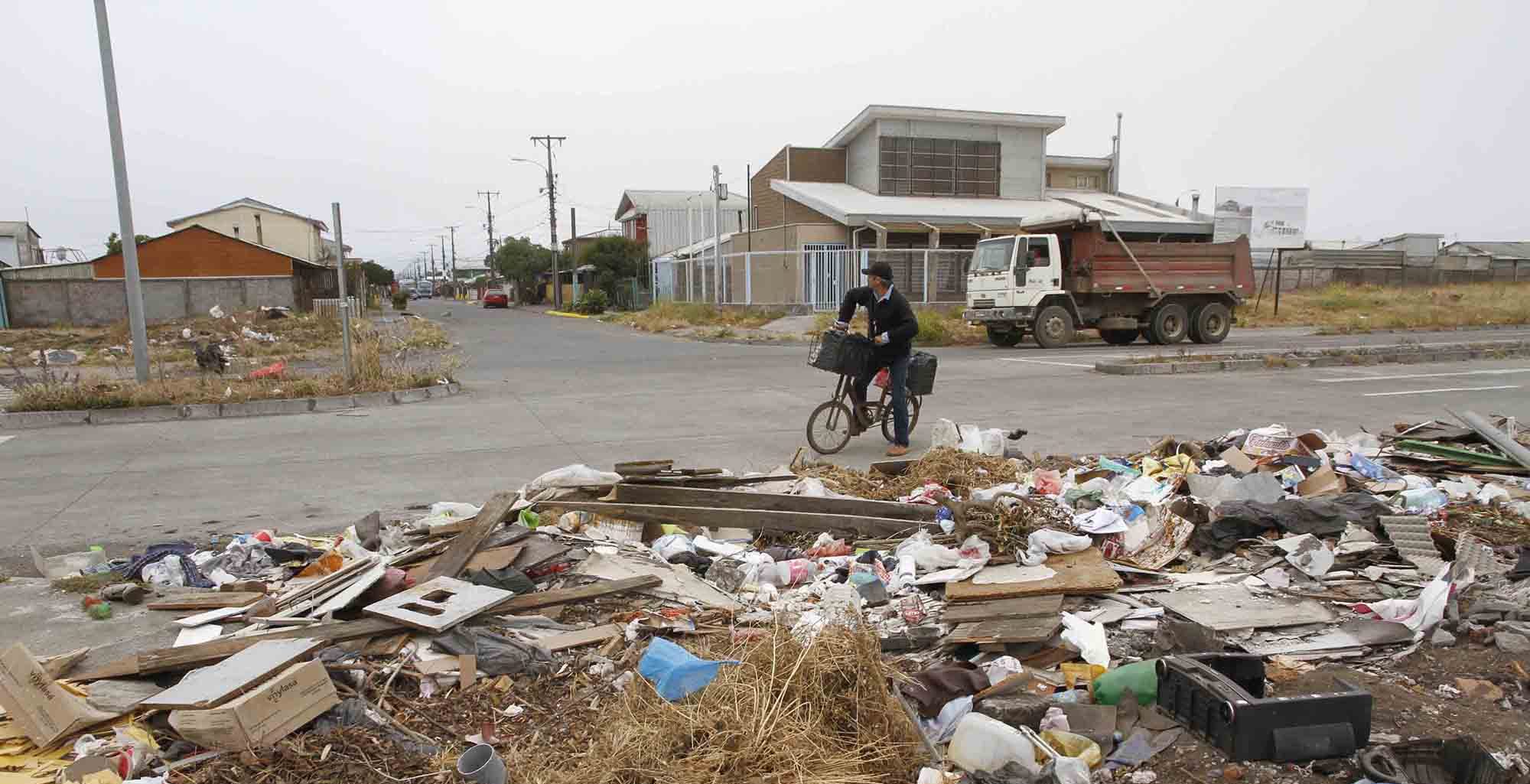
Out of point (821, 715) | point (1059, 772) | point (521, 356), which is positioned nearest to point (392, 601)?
point (821, 715)

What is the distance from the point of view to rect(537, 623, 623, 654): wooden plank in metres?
3.92

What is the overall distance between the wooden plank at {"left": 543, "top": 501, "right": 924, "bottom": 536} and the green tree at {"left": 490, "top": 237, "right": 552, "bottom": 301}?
64.3 meters

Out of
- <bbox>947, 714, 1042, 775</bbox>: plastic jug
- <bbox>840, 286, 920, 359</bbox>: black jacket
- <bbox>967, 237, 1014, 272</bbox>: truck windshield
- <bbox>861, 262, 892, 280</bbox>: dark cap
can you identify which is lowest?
<bbox>947, 714, 1042, 775</bbox>: plastic jug

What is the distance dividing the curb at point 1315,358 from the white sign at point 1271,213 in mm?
22155

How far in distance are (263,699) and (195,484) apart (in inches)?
220

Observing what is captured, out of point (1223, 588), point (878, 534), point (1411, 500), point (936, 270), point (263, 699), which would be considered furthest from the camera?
point (936, 270)

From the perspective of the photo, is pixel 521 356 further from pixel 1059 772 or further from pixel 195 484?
pixel 1059 772

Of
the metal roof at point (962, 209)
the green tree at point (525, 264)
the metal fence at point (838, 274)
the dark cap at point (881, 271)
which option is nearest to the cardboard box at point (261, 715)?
the dark cap at point (881, 271)

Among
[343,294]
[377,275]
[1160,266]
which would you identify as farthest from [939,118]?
[377,275]

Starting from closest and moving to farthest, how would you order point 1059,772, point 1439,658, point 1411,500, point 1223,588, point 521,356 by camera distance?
1. point 1059,772
2. point 1439,658
3. point 1223,588
4. point 1411,500
5. point 521,356

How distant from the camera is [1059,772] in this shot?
2887mm

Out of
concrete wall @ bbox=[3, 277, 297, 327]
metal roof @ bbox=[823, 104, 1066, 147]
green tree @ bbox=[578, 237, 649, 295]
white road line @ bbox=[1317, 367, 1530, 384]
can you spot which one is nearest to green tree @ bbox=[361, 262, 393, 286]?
green tree @ bbox=[578, 237, 649, 295]

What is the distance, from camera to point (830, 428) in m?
8.59

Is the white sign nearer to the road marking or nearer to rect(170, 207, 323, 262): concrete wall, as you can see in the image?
the road marking
